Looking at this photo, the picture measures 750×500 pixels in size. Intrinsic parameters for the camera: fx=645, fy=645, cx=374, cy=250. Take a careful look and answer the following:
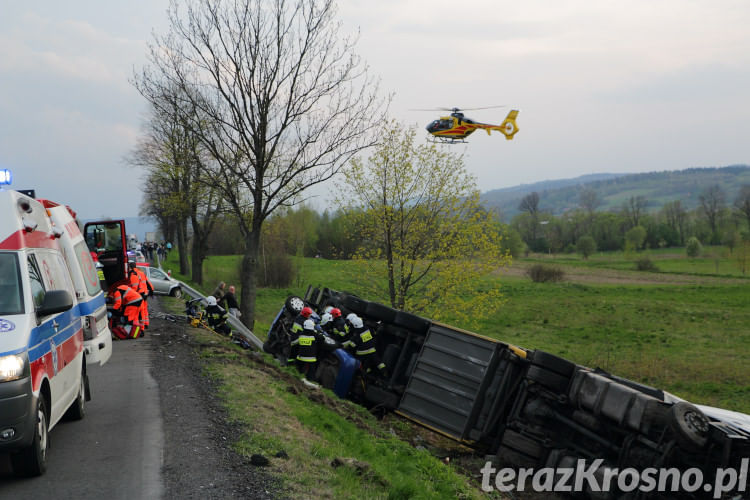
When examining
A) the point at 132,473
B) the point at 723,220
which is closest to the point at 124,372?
the point at 132,473

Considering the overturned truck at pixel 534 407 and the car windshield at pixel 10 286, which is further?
the overturned truck at pixel 534 407

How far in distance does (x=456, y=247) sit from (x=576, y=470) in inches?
644

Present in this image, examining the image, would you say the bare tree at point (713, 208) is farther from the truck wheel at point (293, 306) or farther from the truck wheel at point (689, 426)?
the truck wheel at point (689, 426)

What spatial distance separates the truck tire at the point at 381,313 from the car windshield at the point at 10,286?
8.05m

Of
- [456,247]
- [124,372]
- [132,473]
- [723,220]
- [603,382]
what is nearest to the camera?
[132,473]

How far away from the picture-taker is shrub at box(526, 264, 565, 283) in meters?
56.5

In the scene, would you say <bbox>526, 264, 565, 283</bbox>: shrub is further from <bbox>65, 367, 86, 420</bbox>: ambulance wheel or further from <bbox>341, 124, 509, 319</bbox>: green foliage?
<bbox>65, 367, 86, 420</bbox>: ambulance wheel

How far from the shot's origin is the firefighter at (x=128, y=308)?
14.7m

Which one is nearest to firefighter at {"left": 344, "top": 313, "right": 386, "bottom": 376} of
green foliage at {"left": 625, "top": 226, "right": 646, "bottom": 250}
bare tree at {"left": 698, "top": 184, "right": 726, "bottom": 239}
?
green foliage at {"left": 625, "top": 226, "right": 646, "bottom": 250}

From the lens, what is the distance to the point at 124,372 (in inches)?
438

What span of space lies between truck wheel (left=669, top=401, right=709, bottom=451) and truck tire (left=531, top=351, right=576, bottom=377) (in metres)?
2.20

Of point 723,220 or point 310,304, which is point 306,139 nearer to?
point 310,304

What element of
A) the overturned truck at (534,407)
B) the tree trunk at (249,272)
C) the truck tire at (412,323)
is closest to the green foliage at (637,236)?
the tree trunk at (249,272)

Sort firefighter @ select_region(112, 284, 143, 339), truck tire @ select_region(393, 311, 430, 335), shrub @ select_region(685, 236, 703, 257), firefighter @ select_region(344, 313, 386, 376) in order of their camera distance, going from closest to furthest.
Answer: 1. truck tire @ select_region(393, 311, 430, 335)
2. firefighter @ select_region(344, 313, 386, 376)
3. firefighter @ select_region(112, 284, 143, 339)
4. shrub @ select_region(685, 236, 703, 257)
